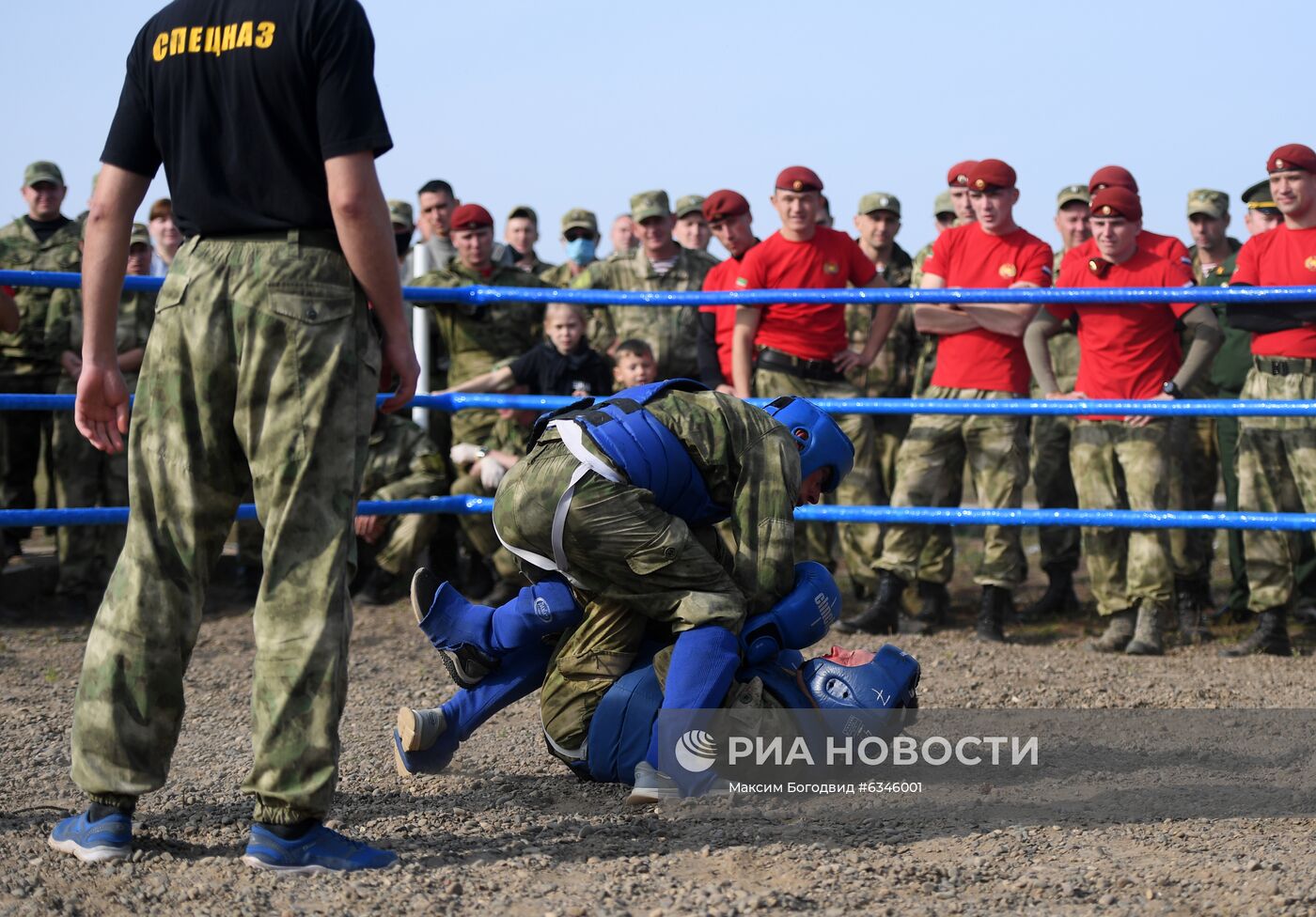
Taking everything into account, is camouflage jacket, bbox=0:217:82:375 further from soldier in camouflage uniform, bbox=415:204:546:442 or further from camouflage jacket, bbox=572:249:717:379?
camouflage jacket, bbox=572:249:717:379

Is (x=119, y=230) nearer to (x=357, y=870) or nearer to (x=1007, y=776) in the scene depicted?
(x=357, y=870)

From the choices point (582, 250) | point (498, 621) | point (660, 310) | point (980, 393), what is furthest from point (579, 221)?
point (498, 621)

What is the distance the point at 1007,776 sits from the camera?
4582 mm

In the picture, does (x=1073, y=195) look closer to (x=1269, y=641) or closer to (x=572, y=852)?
(x=1269, y=641)

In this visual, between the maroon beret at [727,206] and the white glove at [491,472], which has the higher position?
the maroon beret at [727,206]

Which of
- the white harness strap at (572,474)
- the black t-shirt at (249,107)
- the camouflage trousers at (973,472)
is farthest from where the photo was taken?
the camouflage trousers at (973,472)

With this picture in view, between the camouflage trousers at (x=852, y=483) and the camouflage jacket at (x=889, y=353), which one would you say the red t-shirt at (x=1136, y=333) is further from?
the camouflage jacket at (x=889, y=353)

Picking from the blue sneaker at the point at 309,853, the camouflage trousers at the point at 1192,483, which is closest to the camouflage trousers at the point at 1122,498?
the camouflage trousers at the point at 1192,483

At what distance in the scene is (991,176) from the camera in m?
7.52

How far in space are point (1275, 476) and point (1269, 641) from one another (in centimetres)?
72

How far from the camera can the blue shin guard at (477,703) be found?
4.50 meters

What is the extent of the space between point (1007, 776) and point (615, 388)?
379 cm

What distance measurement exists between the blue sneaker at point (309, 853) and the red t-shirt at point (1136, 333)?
458 cm

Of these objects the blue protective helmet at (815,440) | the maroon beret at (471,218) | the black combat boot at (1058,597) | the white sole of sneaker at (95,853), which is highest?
the maroon beret at (471,218)
